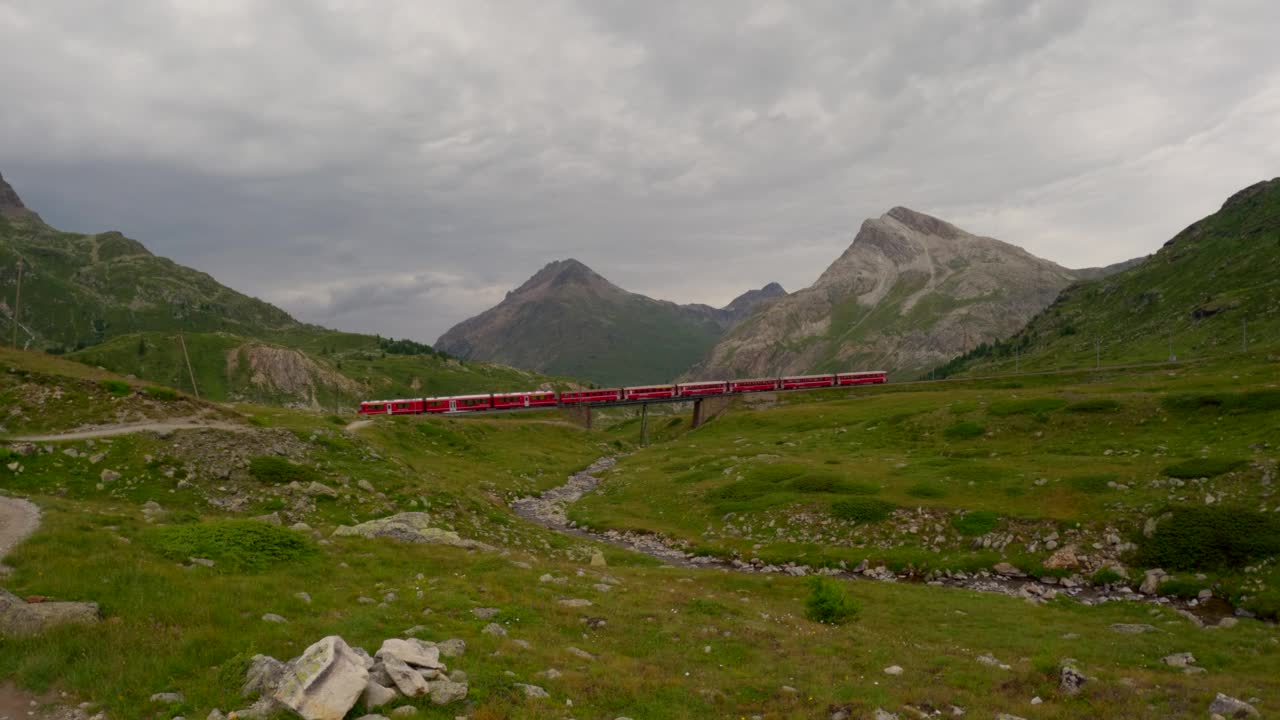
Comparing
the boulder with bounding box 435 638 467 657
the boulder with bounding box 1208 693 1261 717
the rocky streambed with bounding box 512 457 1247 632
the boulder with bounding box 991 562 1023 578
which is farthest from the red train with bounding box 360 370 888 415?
the boulder with bounding box 1208 693 1261 717

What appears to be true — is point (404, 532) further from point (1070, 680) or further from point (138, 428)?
point (1070, 680)

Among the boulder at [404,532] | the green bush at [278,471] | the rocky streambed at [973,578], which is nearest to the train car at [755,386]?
the rocky streambed at [973,578]

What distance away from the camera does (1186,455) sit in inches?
1533

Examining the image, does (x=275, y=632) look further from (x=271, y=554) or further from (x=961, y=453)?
(x=961, y=453)

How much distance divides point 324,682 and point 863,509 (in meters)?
37.1

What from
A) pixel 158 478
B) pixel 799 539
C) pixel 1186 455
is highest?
pixel 158 478

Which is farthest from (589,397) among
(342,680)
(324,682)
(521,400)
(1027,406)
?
(324,682)

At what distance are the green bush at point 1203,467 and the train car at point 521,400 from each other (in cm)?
8833

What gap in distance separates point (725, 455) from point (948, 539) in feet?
113

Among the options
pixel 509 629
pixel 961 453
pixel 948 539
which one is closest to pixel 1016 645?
pixel 948 539

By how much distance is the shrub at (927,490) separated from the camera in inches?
1645

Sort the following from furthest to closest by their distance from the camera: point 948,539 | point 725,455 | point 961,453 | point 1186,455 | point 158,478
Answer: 1. point 725,455
2. point 961,453
3. point 1186,455
4. point 948,539
5. point 158,478

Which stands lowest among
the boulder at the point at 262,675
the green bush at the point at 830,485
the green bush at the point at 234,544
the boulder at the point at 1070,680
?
the green bush at the point at 830,485

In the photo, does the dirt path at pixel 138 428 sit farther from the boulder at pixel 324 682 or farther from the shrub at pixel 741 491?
the shrub at pixel 741 491
